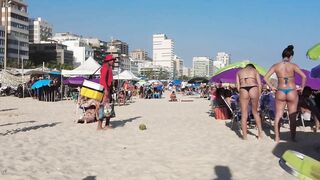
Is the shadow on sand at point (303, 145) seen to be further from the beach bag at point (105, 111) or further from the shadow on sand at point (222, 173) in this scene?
the beach bag at point (105, 111)

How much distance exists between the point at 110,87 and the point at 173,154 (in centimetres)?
339

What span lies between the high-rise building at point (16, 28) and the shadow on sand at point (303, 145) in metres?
91.9

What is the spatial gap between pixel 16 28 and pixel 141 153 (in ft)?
338

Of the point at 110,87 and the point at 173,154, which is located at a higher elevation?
the point at 110,87

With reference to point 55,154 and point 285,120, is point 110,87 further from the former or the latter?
point 285,120

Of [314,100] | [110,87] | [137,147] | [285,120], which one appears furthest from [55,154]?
[285,120]

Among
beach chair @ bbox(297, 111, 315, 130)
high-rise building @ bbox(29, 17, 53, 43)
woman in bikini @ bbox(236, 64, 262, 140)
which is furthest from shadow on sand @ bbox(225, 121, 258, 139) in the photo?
high-rise building @ bbox(29, 17, 53, 43)

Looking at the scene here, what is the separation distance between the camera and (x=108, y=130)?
9477 millimetres

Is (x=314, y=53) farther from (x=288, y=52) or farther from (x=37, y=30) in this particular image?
(x=37, y=30)

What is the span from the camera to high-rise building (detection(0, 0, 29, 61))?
9762 centimetres

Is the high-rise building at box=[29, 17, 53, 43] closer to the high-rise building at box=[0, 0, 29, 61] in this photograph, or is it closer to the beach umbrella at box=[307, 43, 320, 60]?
the high-rise building at box=[0, 0, 29, 61]

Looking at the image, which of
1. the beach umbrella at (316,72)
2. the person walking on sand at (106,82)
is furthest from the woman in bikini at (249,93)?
the person walking on sand at (106,82)

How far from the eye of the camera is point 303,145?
734cm

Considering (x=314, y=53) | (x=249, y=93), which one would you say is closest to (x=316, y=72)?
(x=314, y=53)
